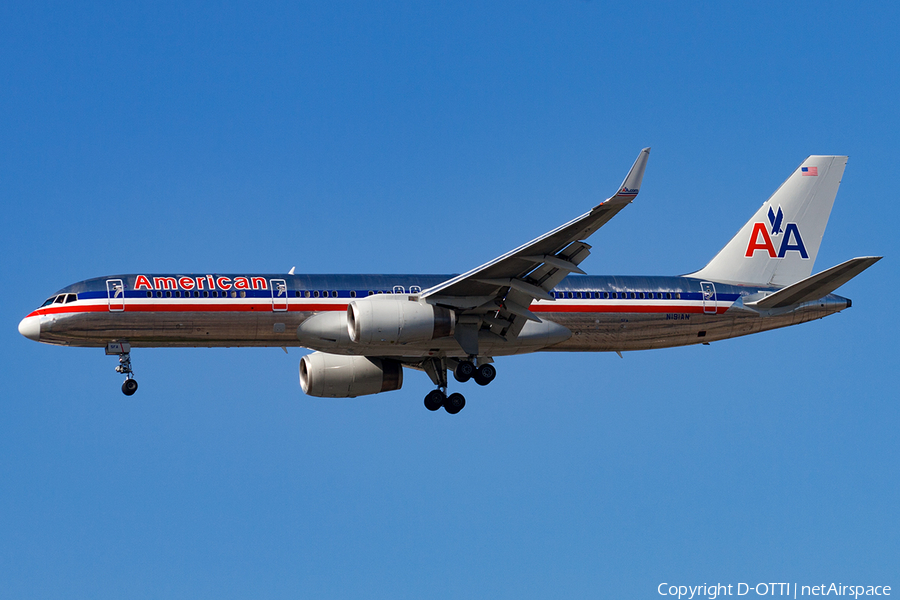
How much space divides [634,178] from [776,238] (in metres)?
18.7

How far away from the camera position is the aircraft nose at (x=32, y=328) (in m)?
38.7

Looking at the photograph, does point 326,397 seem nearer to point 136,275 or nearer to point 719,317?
point 136,275

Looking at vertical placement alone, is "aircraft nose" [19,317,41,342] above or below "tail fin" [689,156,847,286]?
below

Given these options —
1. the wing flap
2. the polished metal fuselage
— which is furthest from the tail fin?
the wing flap

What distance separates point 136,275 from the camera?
39406 millimetres

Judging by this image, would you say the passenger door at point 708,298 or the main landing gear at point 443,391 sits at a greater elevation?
the passenger door at point 708,298

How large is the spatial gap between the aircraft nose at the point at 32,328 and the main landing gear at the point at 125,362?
238cm

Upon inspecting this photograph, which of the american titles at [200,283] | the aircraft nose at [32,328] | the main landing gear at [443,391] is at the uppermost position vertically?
the american titles at [200,283]

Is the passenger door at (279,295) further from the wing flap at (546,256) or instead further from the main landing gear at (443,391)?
the main landing gear at (443,391)

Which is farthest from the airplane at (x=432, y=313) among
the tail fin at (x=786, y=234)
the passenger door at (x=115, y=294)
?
the tail fin at (x=786, y=234)

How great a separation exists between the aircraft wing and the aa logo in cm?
1285

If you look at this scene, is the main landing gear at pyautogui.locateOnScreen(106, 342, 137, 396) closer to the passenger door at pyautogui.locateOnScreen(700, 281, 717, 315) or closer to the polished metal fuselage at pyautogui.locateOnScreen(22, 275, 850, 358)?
the polished metal fuselage at pyautogui.locateOnScreen(22, 275, 850, 358)

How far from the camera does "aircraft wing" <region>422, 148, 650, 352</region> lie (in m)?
33.5

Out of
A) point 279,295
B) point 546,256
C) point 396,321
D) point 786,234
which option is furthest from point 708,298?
point 279,295
